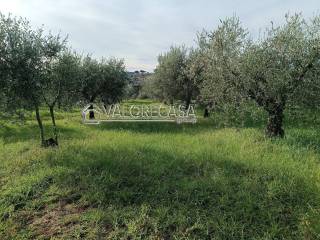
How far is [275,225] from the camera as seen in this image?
21.0ft

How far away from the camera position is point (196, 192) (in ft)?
26.3

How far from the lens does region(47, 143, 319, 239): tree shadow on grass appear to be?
6.67m

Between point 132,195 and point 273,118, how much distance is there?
8004 mm

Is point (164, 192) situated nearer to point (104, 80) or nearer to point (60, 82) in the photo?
point (60, 82)

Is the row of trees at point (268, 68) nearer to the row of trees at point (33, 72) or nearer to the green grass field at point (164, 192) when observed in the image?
the green grass field at point (164, 192)

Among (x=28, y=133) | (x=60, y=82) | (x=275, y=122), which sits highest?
(x=60, y=82)

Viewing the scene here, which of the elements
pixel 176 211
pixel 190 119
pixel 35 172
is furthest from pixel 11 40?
pixel 190 119

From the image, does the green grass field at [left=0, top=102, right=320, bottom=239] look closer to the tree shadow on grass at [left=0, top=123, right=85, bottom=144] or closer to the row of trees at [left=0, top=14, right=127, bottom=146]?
the row of trees at [left=0, top=14, right=127, bottom=146]

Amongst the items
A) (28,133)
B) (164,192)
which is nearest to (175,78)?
(28,133)

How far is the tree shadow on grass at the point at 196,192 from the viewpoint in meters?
6.67

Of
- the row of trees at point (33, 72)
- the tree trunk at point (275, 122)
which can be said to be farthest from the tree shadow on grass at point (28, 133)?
the tree trunk at point (275, 122)

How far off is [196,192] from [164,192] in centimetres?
87

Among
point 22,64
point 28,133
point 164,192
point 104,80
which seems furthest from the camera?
point 104,80

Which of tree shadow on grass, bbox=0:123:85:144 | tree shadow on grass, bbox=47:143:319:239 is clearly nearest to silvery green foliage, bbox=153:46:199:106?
tree shadow on grass, bbox=0:123:85:144
